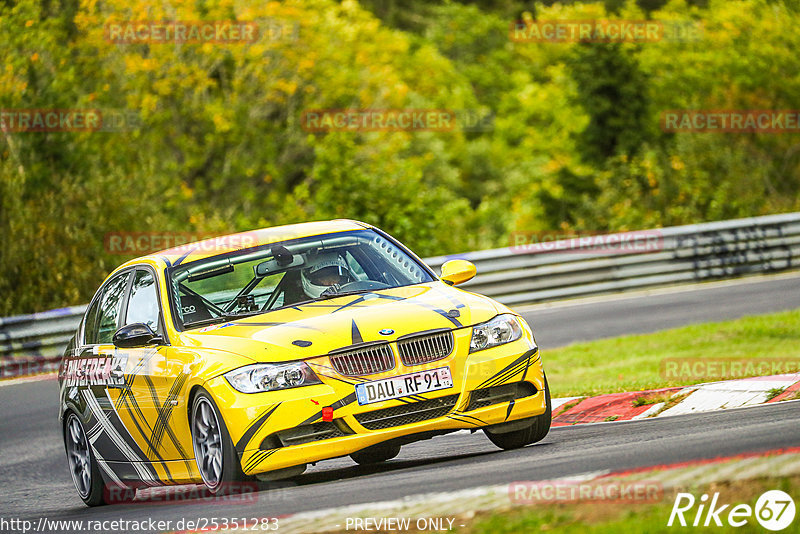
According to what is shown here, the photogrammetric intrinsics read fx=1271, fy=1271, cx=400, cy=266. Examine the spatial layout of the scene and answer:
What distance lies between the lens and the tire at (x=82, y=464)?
8.97 m

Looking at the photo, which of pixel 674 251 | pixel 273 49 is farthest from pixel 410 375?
pixel 273 49

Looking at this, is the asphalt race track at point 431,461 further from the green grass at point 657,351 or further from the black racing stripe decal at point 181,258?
the green grass at point 657,351

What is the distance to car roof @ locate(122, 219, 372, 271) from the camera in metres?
8.62

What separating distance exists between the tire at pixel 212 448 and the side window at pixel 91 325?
2005 mm

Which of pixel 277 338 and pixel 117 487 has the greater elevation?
pixel 277 338

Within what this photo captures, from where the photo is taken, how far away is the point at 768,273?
21.3 meters

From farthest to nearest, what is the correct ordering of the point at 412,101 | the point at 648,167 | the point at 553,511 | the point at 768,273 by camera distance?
the point at 412,101
the point at 648,167
the point at 768,273
the point at 553,511

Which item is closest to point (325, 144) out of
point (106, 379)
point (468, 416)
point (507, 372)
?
point (106, 379)

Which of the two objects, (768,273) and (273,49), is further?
(273,49)

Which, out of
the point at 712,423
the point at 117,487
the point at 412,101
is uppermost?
the point at 712,423

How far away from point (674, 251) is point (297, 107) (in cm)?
2479

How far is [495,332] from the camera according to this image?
7688 millimetres

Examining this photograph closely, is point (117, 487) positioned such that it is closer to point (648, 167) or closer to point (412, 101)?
point (648, 167)

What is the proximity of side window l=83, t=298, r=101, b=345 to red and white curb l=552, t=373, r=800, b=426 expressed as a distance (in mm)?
3624
